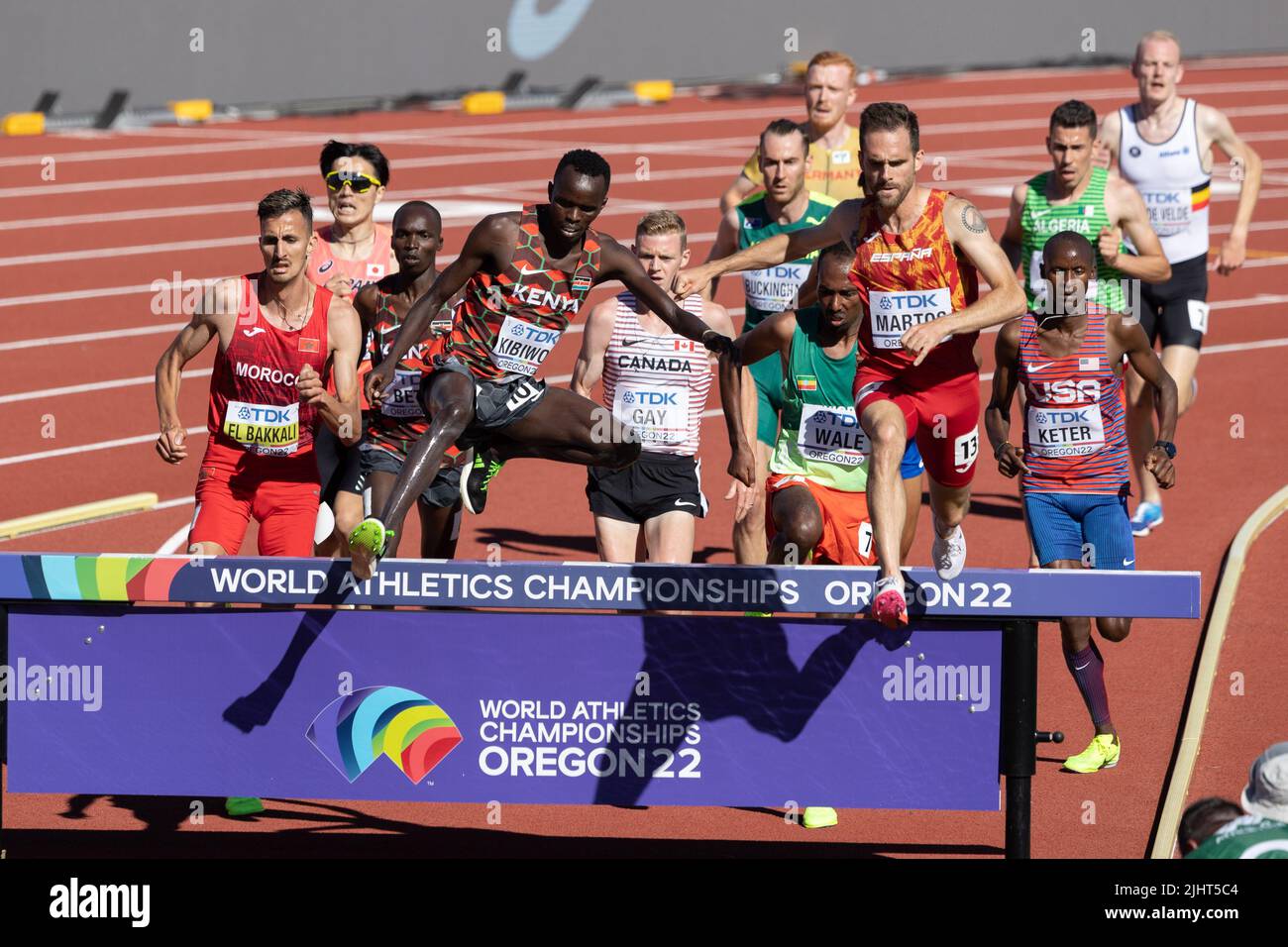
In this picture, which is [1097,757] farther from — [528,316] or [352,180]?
[352,180]

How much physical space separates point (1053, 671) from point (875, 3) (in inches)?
906

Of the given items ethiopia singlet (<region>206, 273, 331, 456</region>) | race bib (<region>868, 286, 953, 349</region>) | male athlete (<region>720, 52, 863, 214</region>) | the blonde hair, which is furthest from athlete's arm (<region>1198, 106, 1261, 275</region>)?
ethiopia singlet (<region>206, 273, 331, 456</region>)

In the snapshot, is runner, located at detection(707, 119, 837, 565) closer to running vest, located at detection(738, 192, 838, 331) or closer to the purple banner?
running vest, located at detection(738, 192, 838, 331)

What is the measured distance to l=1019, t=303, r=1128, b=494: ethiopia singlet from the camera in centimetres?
780

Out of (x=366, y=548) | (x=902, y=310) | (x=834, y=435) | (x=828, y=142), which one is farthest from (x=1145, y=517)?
(x=366, y=548)

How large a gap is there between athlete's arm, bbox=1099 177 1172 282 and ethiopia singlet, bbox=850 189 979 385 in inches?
89.5

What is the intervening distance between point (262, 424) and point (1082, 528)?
131 inches

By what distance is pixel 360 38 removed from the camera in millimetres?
27422

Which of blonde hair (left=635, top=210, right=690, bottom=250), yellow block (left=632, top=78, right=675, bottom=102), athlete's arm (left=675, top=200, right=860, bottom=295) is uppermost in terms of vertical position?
yellow block (left=632, top=78, right=675, bottom=102)

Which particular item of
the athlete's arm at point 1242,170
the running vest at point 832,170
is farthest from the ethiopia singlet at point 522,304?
the athlete's arm at point 1242,170

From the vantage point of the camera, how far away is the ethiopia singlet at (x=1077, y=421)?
7.80 metres

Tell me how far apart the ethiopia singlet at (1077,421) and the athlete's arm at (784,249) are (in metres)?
0.95
